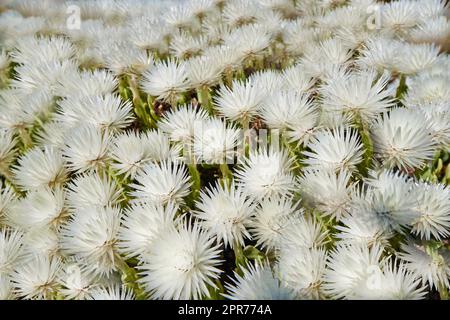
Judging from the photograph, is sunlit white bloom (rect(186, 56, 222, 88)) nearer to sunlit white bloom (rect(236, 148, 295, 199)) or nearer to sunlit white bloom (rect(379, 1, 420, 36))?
sunlit white bloom (rect(236, 148, 295, 199))

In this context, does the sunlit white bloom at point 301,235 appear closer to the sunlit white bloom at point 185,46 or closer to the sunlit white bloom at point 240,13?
the sunlit white bloom at point 185,46

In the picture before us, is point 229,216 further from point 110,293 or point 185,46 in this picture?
point 185,46

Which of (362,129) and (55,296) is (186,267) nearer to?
(55,296)

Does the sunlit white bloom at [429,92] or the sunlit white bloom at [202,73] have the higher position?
the sunlit white bloom at [202,73]

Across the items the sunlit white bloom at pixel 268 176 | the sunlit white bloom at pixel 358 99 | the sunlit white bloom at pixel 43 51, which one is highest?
the sunlit white bloom at pixel 43 51

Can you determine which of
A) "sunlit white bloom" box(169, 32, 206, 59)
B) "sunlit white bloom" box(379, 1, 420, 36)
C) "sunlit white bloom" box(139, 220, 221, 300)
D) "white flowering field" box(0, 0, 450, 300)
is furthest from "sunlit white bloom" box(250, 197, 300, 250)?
"sunlit white bloom" box(379, 1, 420, 36)

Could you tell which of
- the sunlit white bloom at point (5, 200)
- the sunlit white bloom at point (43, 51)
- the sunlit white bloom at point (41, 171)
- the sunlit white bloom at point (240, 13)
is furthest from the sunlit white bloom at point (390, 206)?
the sunlit white bloom at point (43, 51)
